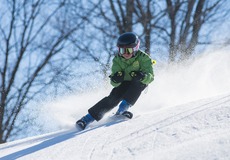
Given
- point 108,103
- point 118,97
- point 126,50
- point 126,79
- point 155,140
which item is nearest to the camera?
point 155,140

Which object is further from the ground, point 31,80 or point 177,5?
point 177,5

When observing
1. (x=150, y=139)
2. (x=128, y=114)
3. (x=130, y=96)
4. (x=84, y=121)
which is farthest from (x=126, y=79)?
(x=150, y=139)

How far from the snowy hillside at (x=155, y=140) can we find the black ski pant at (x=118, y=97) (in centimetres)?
A: 39

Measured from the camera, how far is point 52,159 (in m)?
3.99

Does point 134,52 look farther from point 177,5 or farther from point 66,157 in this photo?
point 177,5

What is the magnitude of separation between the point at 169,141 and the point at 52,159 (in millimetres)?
1006

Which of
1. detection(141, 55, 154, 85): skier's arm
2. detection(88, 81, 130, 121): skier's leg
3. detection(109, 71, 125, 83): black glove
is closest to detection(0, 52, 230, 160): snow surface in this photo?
detection(88, 81, 130, 121): skier's leg

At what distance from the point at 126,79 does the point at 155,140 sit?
227 centimetres

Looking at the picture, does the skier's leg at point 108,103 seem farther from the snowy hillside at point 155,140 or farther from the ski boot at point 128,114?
the snowy hillside at point 155,140

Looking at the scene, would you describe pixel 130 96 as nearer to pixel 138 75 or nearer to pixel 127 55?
pixel 138 75

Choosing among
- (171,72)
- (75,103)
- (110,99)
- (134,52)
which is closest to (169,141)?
(110,99)

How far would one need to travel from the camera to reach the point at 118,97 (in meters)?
5.78

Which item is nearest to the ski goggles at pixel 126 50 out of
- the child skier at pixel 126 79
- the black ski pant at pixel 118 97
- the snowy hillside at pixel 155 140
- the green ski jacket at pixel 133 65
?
the child skier at pixel 126 79

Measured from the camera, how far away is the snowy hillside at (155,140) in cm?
331
